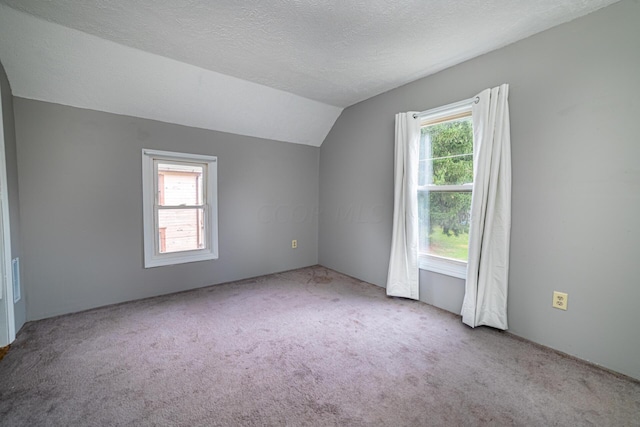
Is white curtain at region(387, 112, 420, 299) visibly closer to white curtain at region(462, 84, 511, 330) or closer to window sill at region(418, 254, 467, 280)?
window sill at region(418, 254, 467, 280)

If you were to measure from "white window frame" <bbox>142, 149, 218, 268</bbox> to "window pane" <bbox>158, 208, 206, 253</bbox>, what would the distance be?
0.07 metres

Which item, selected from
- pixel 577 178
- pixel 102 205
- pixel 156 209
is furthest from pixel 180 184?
pixel 577 178

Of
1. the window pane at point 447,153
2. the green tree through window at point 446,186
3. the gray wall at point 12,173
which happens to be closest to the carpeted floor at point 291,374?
the gray wall at point 12,173

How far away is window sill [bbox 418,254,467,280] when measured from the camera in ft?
8.23

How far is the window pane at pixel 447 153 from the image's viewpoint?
2498mm

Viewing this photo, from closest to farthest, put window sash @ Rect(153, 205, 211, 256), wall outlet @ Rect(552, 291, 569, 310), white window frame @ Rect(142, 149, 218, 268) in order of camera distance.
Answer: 1. wall outlet @ Rect(552, 291, 569, 310)
2. white window frame @ Rect(142, 149, 218, 268)
3. window sash @ Rect(153, 205, 211, 256)

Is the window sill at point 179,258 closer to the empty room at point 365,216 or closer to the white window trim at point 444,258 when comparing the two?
the empty room at point 365,216

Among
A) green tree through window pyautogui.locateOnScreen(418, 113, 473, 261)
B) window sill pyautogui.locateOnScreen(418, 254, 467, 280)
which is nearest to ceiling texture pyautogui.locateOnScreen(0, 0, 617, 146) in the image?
green tree through window pyautogui.locateOnScreen(418, 113, 473, 261)

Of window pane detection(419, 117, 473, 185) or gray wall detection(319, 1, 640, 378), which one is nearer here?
gray wall detection(319, 1, 640, 378)

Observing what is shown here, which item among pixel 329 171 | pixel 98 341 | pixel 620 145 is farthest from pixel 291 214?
pixel 620 145

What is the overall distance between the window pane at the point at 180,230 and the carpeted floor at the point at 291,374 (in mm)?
816

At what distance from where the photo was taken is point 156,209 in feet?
9.70

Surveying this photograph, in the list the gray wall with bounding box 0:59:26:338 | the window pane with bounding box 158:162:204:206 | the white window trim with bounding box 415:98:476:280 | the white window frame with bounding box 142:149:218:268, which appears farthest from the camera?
the window pane with bounding box 158:162:204:206

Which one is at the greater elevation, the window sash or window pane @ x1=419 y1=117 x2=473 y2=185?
window pane @ x1=419 y1=117 x2=473 y2=185
